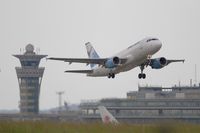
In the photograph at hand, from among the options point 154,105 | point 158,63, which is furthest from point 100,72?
point 154,105

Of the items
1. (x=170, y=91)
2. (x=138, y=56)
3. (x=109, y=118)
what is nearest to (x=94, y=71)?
(x=138, y=56)

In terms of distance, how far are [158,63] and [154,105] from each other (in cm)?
9341

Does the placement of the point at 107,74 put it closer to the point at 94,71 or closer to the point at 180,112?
the point at 94,71

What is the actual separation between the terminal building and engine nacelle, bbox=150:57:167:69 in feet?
234

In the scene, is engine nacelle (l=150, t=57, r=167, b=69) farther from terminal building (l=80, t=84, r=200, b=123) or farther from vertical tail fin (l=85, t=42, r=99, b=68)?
terminal building (l=80, t=84, r=200, b=123)

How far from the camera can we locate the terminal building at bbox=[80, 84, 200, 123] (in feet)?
536

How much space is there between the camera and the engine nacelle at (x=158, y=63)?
8088cm

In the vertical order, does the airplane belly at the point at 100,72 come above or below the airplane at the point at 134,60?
below

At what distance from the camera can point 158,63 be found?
8088cm

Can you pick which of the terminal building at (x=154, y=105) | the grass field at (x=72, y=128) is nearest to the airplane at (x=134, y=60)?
the grass field at (x=72, y=128)

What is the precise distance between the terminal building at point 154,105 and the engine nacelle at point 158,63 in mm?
71353

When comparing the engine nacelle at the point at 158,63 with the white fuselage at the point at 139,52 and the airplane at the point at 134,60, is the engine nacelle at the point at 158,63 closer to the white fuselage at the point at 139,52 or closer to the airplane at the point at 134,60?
the airplane at the point at 134,60

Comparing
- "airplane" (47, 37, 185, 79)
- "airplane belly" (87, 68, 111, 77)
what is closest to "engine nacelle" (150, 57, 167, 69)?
"airplane" (47, 37, 185, 79)

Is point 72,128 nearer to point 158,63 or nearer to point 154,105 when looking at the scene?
point 158,63
